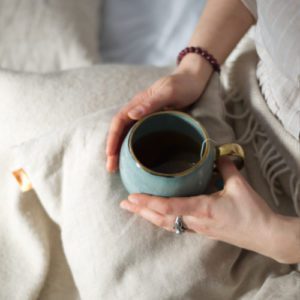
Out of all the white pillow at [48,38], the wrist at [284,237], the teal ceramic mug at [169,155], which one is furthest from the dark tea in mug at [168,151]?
the white pillow at [48,38]

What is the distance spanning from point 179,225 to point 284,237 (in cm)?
13

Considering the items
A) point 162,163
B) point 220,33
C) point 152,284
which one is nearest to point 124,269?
point 152,284

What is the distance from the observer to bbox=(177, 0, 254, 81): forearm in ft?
2.29

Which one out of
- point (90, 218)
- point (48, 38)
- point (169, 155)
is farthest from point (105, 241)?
point (48, 38)

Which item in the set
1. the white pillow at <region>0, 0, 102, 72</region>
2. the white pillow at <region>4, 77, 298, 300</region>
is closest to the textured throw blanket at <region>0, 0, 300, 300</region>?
the white pillow at <region>4, 77, 298, 300</region>

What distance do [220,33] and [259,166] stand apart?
0.75 feet

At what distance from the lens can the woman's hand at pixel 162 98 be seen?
581 mm

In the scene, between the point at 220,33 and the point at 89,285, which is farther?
the point at 220,33

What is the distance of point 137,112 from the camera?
1.90 feet

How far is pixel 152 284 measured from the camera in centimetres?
55

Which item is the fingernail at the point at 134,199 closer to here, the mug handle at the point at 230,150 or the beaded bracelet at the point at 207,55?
the mug handle at the point at 230,150

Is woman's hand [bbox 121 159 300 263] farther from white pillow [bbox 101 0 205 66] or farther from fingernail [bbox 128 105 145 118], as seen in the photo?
white pillow [bbox 101 0 205 66]

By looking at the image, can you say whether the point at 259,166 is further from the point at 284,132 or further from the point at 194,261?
the point at 194,261

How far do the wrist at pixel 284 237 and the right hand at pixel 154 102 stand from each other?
213 mm
